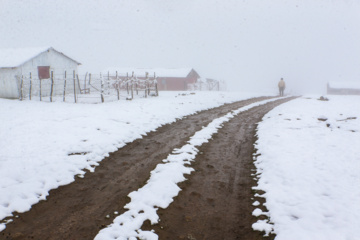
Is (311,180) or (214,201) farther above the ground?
(311,180)

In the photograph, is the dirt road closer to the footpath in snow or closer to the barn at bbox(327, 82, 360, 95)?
the footpath in snow

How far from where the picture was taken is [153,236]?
4.06m

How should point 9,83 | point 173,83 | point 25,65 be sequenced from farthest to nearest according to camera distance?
point 173,83, point 25,65, point 9,83

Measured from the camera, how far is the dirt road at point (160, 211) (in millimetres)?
4203

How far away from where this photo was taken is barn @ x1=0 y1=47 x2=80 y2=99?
2294cm

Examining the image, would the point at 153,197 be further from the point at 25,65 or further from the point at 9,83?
the point at 25,65

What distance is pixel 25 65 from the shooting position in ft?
77.5

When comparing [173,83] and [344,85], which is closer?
[173,83]

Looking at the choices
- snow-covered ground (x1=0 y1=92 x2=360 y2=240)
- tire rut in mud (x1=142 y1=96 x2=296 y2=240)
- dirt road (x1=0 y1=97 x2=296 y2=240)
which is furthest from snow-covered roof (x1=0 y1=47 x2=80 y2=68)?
tire rut in mud (x1=142 y1=96 x2=296 y2=240)

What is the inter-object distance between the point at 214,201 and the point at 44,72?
26454 millimetres

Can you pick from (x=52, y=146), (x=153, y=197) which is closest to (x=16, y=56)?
(x=52, y=146)

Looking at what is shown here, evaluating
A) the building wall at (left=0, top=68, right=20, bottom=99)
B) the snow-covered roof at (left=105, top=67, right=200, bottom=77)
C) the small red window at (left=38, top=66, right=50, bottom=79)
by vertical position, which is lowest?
the building wall at (left=0, top=68, right=20, bottom=99)

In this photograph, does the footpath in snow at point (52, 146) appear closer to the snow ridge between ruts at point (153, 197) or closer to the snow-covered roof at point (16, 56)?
the snow ridge between ruts at point (153, 197)

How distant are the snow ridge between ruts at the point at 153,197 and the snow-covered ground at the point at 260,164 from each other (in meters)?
0.02
